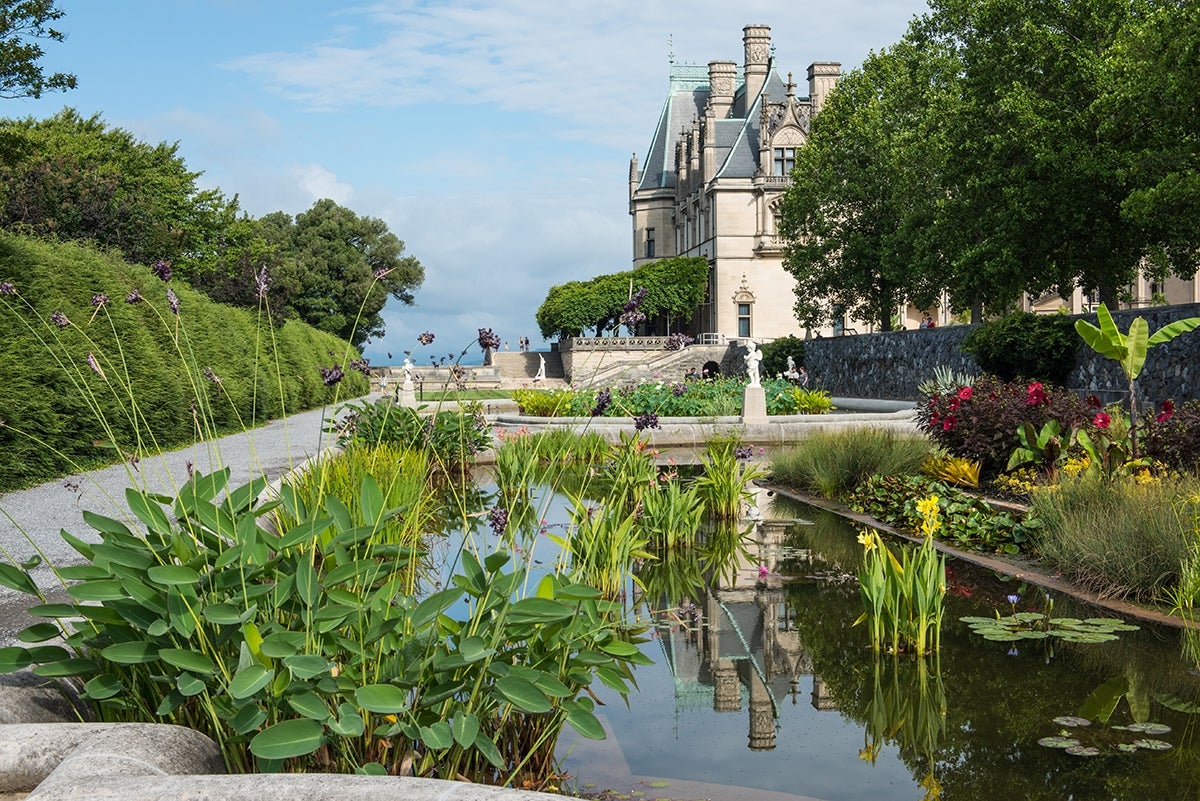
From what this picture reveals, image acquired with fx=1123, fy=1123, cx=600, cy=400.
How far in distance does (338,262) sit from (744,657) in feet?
238

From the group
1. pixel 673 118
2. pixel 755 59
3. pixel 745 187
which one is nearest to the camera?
pixel 745 187

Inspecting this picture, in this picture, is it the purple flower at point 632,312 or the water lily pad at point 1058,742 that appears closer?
the purple flower at point 632,312

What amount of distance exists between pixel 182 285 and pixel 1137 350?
19765mm

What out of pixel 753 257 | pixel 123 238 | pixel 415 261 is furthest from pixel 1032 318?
pixel 415 261

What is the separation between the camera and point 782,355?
45.2 meters

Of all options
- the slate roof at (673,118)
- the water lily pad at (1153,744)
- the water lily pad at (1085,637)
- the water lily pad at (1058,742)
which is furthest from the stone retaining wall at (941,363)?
the slate roof at (673,118)

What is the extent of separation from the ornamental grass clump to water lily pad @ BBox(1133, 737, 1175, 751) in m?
1.41

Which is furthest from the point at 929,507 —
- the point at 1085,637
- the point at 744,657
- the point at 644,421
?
the point at 644,421

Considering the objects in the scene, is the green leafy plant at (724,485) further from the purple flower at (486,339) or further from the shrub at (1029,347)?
the shrub at (1029,347)

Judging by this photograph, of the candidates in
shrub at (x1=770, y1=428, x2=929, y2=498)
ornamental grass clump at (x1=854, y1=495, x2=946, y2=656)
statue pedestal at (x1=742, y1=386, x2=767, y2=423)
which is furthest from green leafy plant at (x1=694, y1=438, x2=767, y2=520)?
statue pedestal at (x1=742, y1=386, x2=767, y2=423)

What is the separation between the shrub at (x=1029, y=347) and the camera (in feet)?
73.6

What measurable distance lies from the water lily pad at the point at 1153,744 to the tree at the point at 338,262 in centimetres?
6647

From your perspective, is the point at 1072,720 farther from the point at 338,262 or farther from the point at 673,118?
the point at 673,118

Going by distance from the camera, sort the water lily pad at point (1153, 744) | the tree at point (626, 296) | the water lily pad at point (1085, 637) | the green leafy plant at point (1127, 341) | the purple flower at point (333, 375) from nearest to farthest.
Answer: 1. the water lily pad at point (1153, 744)
2. the purple flower at point (333, 375)
3. the water lily pad at point (1085, 637)
4. the green leafy plant at point (1127, 341)
5. the tree at point (626, 296)
